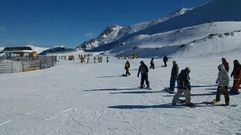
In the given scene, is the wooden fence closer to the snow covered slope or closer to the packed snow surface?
the packed snow surface

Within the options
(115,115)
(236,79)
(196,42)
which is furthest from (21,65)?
(196,42)

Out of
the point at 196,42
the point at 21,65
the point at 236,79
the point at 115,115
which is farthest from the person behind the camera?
the point at 196,42

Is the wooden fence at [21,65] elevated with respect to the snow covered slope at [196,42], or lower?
lower

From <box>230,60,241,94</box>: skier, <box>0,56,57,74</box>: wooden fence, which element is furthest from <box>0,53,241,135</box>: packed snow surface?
<box>0,56,57,74</box>: wooden fence

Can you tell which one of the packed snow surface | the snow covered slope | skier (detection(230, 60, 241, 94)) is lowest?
the packed snow surface

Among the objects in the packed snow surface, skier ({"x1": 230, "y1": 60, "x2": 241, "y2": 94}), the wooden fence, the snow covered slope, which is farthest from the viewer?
the snow covered slope

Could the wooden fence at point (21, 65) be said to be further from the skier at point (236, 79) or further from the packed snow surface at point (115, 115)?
the skier at point (236, 79)

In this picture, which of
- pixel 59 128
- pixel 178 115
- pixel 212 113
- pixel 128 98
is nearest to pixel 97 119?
pixel 59 128

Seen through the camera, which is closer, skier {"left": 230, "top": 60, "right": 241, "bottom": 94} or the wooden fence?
skier {"left": 230, "top": 60, "right": 241, "bottom": 94}

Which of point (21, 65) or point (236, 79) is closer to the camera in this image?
point (236, 79)

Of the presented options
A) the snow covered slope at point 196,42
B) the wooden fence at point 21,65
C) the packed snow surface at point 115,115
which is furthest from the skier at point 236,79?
the snow covered slope at point 196,42

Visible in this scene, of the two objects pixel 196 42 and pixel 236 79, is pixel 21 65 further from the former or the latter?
pixel 196 42

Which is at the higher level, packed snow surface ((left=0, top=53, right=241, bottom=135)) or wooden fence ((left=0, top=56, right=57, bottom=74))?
wooden fence ((left=0, top=56, right=57, bottom=74))

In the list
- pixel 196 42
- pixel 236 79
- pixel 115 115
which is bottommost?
pixel 115 115
